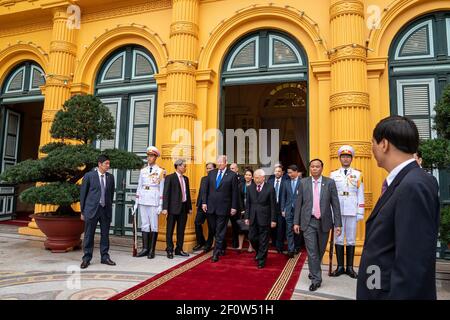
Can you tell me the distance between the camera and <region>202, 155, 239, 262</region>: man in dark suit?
5.71 metres

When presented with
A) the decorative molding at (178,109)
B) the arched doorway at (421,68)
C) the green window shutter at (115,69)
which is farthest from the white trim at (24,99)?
the arched doorway at (421,68)

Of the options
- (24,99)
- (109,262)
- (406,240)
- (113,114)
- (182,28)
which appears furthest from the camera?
(24,99)

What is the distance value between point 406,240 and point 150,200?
5.08m

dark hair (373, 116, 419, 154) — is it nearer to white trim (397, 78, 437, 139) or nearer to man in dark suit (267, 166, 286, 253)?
man in dark suit (267, 166, 286, 253)

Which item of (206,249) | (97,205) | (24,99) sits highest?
(24,99)

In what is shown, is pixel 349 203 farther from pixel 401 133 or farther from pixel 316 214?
pixel 401 133

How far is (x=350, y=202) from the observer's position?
4852mm

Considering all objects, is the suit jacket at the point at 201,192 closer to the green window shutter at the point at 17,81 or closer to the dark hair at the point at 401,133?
the dark hair at the point at 401,133

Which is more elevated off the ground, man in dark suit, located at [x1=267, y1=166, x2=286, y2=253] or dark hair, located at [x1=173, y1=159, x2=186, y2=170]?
dark hair, located at [x1=173, y1=159, x2=186, y2=170]

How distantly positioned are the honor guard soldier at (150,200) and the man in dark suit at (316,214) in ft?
8.87

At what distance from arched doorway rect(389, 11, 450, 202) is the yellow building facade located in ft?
0.07

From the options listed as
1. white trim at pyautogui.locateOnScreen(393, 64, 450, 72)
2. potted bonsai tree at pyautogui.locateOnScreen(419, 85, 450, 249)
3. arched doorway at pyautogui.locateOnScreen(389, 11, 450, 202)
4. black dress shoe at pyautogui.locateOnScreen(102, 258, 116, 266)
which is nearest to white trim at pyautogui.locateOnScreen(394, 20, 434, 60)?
arched doorway at pyautogui.locateOnScreen(389, 11, 450, 202)

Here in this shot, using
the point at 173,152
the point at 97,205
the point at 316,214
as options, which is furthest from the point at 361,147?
the point at 97,205

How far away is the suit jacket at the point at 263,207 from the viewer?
17.3 ft
